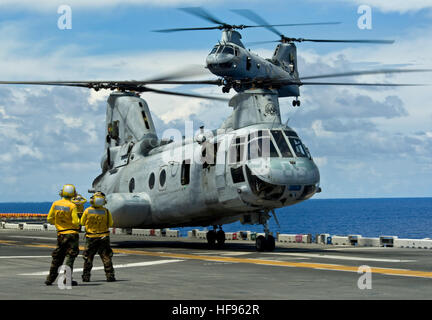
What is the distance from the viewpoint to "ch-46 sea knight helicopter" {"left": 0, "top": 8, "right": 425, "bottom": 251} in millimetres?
24531

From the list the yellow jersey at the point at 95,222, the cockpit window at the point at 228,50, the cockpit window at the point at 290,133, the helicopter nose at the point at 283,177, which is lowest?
the yellow jersey at the point at 95,222

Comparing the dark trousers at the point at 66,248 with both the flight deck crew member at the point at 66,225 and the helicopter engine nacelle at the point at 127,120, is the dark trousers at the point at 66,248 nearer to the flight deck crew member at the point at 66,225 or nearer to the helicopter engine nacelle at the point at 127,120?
the flight deck crew member at the point at 66,225

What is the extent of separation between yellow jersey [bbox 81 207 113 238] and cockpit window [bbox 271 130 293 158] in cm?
998

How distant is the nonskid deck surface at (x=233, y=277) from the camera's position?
44.7 feet

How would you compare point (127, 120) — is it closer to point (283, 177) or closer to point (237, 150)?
point (237, 150)

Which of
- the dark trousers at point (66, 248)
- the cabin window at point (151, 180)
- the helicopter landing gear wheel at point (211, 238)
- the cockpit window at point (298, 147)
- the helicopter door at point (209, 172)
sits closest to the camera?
the dark trousers at point (66, 248)

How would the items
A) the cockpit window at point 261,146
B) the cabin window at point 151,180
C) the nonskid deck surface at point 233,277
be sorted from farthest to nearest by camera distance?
the cabin window at point 151,180
the cockpit window at point 261,146
the nonskid deck surface at point 233,277

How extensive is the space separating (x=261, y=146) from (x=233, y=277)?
8424 mm

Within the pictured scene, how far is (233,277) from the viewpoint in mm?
17047

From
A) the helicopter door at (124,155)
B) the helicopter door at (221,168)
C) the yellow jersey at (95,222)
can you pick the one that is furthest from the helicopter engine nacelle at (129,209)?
the yellow jersey at (95,222)

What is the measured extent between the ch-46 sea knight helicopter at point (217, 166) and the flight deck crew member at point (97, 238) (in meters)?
9.22

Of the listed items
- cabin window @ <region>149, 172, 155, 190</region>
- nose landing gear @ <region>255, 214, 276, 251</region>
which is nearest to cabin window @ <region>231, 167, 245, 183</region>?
nose landing gear @ <region>255, 214, 276, 251</region>

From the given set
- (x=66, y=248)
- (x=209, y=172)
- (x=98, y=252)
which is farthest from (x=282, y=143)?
(x=66, y=248)
